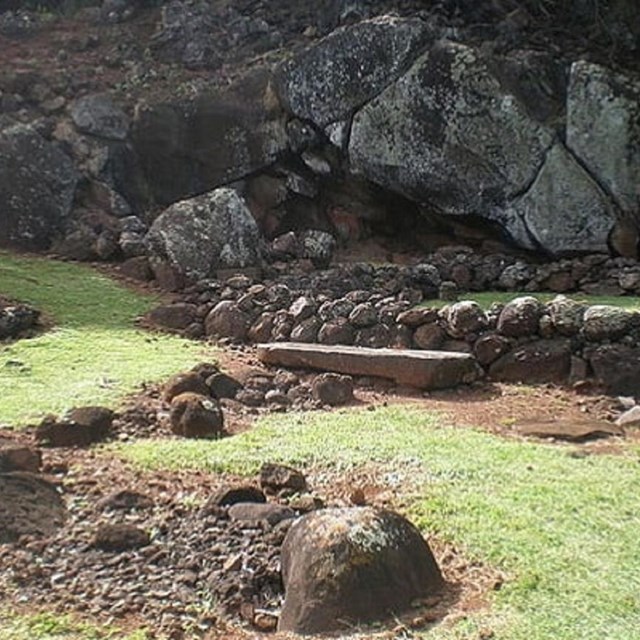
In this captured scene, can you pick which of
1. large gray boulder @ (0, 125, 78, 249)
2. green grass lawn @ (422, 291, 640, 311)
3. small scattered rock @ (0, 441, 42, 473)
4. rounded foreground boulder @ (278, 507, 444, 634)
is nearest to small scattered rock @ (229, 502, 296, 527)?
rounded foreground boulder @ (278, 507, 444, 634)

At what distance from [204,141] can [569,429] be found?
346 inches

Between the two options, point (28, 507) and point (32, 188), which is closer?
point (28, 507)

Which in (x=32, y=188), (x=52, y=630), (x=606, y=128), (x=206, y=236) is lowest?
(x=52, y=630)

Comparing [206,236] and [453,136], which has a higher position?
[453,136]

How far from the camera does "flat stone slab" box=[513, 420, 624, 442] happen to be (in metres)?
6.32

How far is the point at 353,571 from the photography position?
12.3 feet

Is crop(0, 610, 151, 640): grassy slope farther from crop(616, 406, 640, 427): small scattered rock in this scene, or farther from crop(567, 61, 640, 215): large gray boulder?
crop(567, 61, 640, 215): large gray boulder

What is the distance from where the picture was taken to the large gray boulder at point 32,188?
12547mm

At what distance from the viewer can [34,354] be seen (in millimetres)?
8164

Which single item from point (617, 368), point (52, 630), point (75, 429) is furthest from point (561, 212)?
point (52, 630)

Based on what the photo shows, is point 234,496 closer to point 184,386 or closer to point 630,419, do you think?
point 184,386

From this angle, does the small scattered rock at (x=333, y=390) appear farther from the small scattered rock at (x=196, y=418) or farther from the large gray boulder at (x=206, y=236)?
the large gray boulder at (x=206, y=236)

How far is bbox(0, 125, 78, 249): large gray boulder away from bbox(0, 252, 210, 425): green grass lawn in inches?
34.5

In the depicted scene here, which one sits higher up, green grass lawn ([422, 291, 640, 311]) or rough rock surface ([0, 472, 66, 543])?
green grass lawn ([422, 291, 640, 311])
